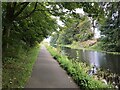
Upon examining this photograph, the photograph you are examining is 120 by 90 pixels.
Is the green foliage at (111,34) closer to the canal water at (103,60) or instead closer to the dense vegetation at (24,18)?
the canal water at (103,60)

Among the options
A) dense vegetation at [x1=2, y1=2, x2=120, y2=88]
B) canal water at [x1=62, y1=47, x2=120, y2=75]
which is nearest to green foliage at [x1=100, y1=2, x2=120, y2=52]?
canal water at [x1=62, y1=47, x2=120, y2=75]

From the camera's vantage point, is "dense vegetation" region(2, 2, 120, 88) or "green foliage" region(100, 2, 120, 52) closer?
"dense vegetation" region(2, 2, 120, 88)

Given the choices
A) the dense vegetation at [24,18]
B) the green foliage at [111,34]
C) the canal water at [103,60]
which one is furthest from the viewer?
the green foliage at [111,34]

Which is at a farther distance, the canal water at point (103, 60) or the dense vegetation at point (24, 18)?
the canal water at point (103, 60)

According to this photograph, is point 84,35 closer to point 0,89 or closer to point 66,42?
point 66,42

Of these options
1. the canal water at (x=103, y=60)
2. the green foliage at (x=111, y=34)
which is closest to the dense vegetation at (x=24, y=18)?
the canal water at (x=103, y=60)

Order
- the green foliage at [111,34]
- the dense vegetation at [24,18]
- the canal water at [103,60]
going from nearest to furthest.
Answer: the dense vegetation at [24,18] → the canal water at [103,60] → the green foliage at [111,34]

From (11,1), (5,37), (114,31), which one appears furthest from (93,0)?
(114,31)

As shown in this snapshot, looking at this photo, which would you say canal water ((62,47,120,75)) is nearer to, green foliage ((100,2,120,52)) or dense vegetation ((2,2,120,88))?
dense vegetation ((2,2,120,88))

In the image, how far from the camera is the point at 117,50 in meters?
37.1

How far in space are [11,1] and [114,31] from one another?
27262 mm

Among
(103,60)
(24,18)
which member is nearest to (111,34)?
(103,60)

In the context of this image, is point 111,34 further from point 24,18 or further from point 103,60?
point 24,18

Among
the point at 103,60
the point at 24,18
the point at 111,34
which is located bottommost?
the point at 103,60
